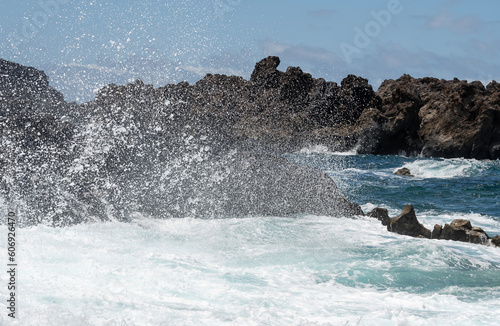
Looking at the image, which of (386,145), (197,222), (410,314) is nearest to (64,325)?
(410,314)

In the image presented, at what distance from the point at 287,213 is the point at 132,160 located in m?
4.43

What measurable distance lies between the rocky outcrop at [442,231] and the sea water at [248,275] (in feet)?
1.27

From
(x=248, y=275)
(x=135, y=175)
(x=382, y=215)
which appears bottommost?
(x=248, y=275)

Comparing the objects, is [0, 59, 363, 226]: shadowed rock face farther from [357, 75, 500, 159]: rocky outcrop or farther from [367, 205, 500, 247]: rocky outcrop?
[357, 75, 500, 159]: rocky outcrop

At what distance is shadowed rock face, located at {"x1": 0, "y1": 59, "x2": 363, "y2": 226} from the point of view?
10.5 meters

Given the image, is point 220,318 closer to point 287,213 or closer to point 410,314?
point 410,314

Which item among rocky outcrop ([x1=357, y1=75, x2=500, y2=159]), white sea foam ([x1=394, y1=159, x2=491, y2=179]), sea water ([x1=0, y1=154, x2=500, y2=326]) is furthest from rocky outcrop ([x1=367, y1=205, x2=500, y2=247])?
rocky outcrop ([x1=357, y1=75, x2=500, y2=159])

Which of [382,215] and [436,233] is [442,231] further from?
[382,215]

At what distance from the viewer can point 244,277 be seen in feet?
22.8

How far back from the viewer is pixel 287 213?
41.4 ft

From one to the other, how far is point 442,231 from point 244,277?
20.9 feet

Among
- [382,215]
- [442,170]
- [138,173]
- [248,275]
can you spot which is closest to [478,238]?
[382,215]

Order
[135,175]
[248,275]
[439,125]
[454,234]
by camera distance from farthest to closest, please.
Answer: [439,125] → [135,175] → [454,234] → [248,275]

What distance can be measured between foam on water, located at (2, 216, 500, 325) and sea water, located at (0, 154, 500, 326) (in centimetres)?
2
